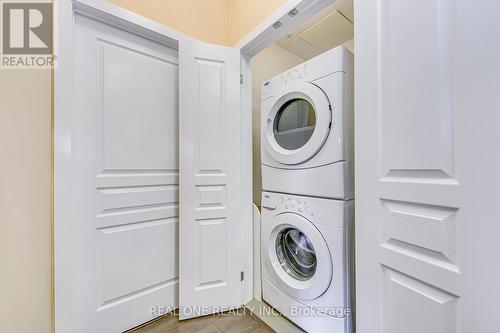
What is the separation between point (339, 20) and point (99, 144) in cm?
203

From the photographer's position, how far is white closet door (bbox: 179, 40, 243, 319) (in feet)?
4.73

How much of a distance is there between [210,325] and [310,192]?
109cm

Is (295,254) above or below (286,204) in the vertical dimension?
below

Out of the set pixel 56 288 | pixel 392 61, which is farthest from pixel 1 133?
pixel 392 61

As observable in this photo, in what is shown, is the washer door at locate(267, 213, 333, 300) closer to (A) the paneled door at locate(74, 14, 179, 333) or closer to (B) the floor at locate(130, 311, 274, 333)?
(B) the floor at locate(130, 311, 274, 333)

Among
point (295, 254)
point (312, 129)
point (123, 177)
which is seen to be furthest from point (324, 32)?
point (123, 177)

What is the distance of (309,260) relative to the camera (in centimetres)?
141

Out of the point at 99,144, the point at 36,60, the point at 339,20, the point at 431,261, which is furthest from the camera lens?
the point at 339,20

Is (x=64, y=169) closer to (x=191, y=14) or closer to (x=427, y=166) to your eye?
(x=191, y=14)

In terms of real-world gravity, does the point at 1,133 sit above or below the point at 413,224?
above

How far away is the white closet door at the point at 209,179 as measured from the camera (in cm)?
144

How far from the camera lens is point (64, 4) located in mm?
1094

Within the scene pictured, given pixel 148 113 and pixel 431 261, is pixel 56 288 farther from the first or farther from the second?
pixel 431 261

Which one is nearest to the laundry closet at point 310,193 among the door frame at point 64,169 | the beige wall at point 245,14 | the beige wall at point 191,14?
the beige wall at point 245,14
